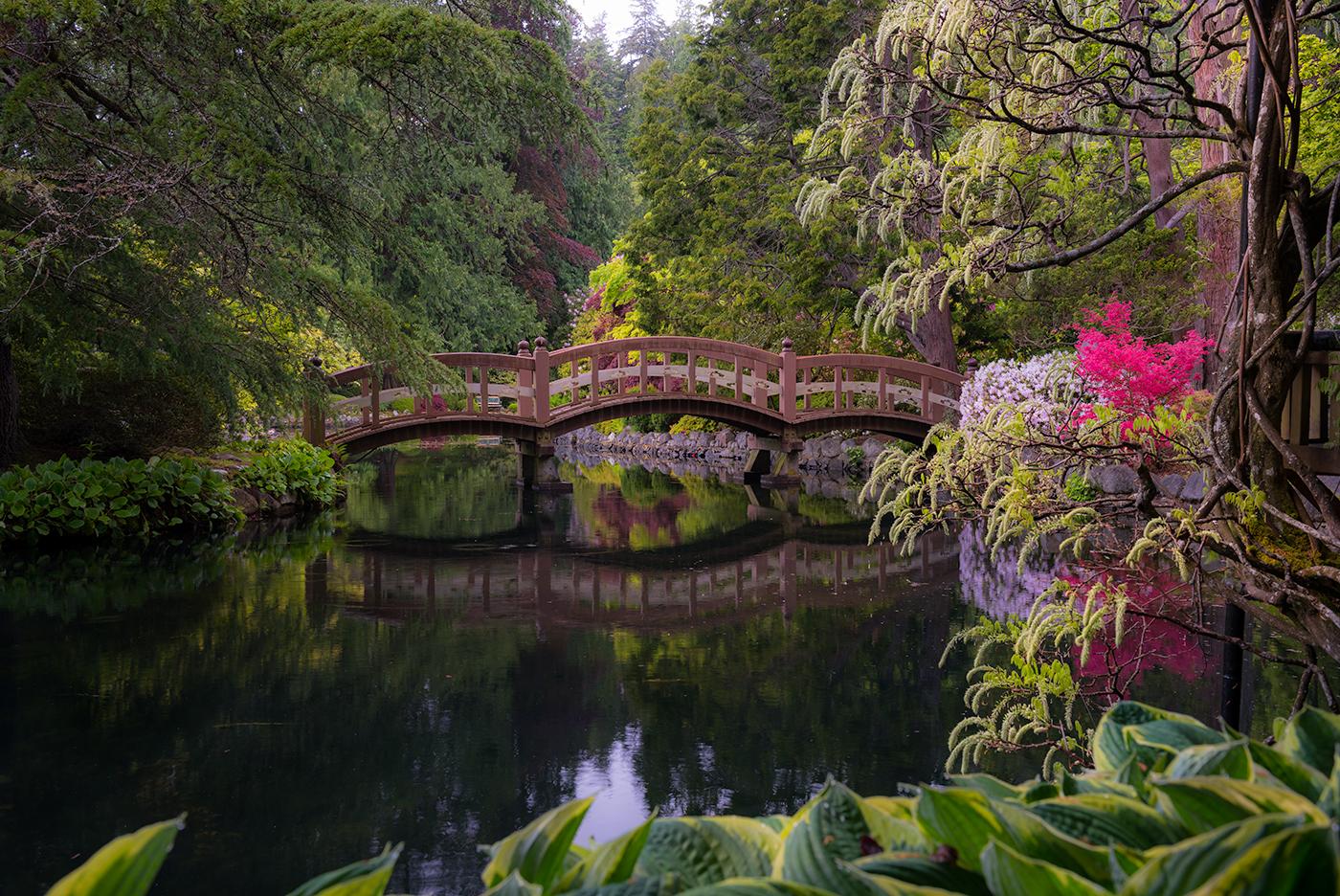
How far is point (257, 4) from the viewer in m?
6.04

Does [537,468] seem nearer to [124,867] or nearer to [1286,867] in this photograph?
[124,867]

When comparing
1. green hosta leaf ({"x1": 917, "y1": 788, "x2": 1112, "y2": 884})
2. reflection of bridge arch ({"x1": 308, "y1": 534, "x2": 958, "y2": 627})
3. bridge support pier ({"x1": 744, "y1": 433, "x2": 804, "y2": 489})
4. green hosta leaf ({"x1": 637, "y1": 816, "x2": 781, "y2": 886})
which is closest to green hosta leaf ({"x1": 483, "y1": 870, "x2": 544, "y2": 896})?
green hosta leaf ({"x1": 637, "y1": 816, "x2": 781, "y2": 886})

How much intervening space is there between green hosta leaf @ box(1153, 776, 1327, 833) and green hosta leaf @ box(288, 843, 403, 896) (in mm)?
504

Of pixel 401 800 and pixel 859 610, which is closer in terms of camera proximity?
pixel 401 800

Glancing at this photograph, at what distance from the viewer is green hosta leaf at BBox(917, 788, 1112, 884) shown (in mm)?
708

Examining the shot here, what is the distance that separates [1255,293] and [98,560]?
23.8ft

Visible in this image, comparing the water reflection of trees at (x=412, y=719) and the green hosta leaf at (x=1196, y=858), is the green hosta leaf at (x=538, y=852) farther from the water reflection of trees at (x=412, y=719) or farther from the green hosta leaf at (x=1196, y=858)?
the water reflection of trees at (x=412, y=719)

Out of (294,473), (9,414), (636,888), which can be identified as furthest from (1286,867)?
(294,473)

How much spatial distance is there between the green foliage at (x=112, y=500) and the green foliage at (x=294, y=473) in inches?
26.8

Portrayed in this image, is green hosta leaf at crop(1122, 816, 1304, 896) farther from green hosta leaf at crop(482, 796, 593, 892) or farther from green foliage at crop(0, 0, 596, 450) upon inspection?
green foliage at crop(0, 0, 596, 450)

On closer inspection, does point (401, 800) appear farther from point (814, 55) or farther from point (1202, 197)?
point (814, 55)

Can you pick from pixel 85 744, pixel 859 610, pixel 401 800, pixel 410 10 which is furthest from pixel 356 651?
pixel 410 10

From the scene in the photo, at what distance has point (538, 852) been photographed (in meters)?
0.77

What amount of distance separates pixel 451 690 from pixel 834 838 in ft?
13.4
